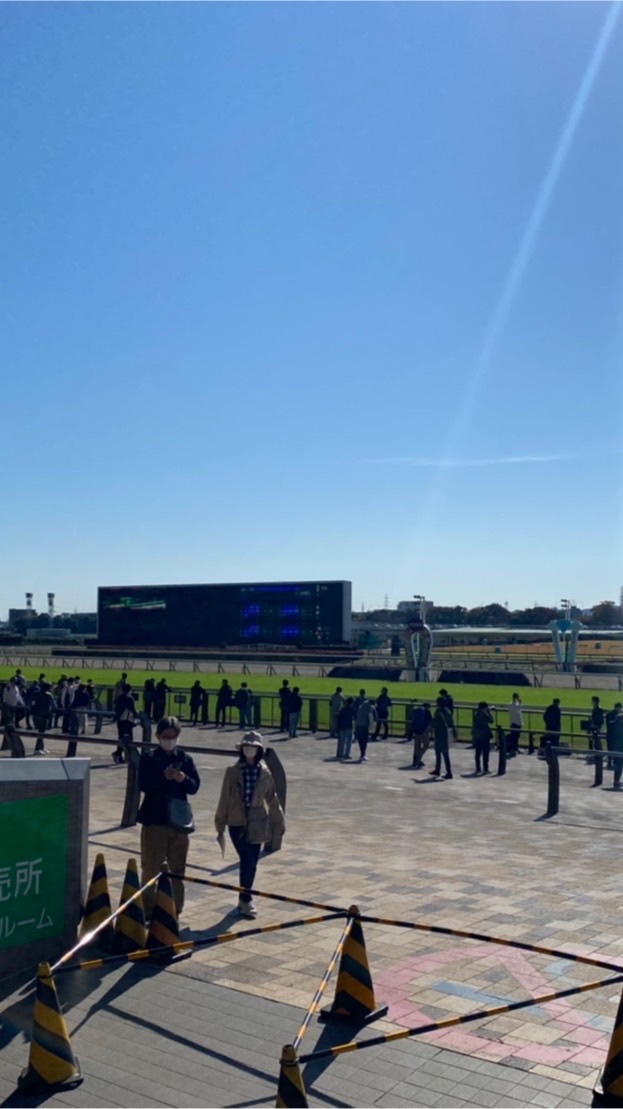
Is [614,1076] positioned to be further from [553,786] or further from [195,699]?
[195,699]

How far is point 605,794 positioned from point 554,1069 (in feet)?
41.7

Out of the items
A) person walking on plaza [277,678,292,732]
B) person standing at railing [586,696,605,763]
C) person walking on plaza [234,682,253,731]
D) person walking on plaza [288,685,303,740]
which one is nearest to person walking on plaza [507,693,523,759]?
person standing at railing [586,696,605,763]

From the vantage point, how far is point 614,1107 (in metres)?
5.02

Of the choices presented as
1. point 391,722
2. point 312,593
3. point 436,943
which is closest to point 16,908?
point 436,943

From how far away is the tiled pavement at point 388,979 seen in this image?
5.34 metres

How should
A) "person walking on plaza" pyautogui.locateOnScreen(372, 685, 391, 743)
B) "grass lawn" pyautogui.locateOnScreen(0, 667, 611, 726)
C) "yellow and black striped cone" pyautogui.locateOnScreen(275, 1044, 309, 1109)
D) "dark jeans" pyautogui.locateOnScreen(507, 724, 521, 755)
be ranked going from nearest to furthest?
"yellow and black striped cone" pyautogui.locateOnScreen(275, 1044, 309, 1109), "dark jeans" pyautogui.locateOnScreen(507, 724, 521, 755), "person walking on plaza" pyautogui.locateOnScreen(372, 685, 391, 743), "grass lawn" pyautogui.locateOnScreen(0, 667, 611, 726)

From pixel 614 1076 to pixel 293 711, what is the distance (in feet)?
69.2

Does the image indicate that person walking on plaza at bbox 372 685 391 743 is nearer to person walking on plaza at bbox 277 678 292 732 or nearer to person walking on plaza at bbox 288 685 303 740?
person walking on plaza at bbox 288 685 303 740

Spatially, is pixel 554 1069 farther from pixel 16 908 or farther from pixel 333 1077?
pixel 16 908

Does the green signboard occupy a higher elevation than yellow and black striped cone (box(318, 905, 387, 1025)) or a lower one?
higher

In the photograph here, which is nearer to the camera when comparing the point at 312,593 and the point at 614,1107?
the point at 614,1107

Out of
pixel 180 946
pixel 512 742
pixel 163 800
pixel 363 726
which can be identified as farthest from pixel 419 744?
pixel 180 946

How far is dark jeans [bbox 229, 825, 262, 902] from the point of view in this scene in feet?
28.6

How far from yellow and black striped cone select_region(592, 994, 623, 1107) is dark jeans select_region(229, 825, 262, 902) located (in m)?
4.07
